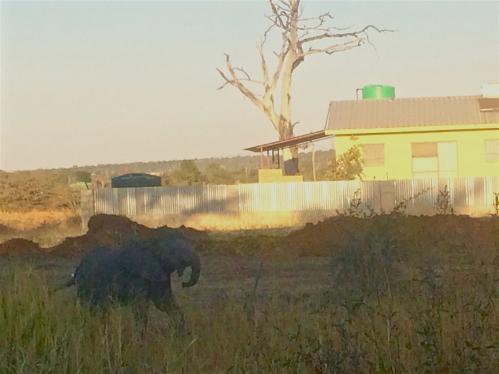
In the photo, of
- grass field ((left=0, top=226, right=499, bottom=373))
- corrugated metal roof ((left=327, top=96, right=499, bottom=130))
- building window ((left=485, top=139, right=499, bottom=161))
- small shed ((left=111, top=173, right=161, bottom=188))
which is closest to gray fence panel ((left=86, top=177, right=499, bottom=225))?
building window ((left=485, top=139, right=499, bottom=161))

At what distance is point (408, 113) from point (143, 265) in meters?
35.7

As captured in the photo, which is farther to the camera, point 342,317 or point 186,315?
point 186,315

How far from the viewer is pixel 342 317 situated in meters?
8.56

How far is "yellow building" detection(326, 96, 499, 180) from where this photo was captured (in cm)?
4200

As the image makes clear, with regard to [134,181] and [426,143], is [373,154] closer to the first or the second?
[426,143]

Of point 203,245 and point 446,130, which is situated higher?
point 446,130

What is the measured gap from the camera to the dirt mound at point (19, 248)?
23906mm

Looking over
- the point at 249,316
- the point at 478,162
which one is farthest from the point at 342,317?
the point at 478,162

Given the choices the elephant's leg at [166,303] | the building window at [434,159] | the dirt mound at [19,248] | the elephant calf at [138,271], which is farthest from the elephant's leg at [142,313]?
the building window at [434,159]

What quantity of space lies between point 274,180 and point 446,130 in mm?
7637

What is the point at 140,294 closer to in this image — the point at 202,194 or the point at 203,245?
the point at 203,245

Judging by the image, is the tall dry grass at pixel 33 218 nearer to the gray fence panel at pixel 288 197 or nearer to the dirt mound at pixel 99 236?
the gray fence panel at pixel 288 197

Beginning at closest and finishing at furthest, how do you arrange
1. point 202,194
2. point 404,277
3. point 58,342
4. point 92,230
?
point 58,342 < point 404,277 < point 92,230 < point 202,194

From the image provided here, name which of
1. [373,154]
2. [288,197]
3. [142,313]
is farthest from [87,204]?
[142,313]
